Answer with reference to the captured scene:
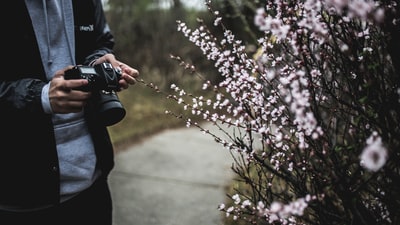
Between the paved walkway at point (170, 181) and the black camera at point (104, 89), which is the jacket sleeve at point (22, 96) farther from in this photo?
the paved walkway at point (170, 181)

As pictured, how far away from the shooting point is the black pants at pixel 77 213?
1.67 m

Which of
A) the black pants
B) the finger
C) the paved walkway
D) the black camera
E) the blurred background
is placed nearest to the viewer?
the finger

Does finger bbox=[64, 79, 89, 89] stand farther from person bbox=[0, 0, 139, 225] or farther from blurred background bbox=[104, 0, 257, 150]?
blurred background bbox=[104, 0, 257, 150]

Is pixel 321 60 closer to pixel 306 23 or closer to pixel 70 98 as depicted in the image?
pixel 306 23

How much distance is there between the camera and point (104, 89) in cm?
162

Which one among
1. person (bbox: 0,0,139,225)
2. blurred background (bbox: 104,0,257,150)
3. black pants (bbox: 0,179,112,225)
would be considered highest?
blurred background (bbox: 104,0,257,150)

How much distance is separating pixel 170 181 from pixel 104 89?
2797mm

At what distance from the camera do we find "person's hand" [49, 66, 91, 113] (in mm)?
1459

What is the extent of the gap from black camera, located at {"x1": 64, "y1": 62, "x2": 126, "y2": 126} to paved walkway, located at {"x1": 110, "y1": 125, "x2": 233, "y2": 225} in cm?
186

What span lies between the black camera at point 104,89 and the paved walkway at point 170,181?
186 cm

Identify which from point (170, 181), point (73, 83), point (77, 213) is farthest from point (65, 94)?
point (170, 181)

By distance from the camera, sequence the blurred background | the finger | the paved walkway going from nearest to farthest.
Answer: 1. the finger
2. the paved walkway
3. the blurred background

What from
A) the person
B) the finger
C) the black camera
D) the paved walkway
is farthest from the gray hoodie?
the paved walkway

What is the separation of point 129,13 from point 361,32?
9.60 meters
